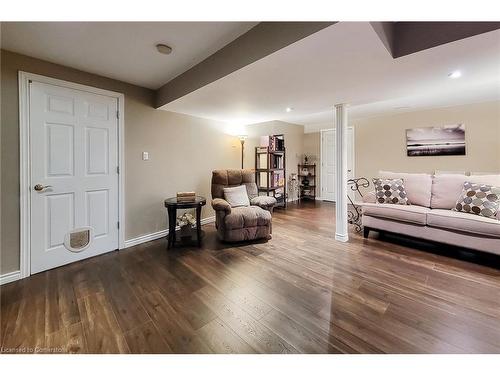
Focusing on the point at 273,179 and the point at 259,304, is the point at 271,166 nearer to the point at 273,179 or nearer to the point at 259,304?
the point at 273,179

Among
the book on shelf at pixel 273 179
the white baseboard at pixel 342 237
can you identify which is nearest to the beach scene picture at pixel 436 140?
the book on shelf at pixel 273 179

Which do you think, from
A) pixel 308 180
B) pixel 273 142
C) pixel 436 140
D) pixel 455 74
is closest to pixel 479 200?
pixel 455 74

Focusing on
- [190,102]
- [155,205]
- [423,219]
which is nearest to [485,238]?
[423,219]

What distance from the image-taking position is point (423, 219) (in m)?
2.65

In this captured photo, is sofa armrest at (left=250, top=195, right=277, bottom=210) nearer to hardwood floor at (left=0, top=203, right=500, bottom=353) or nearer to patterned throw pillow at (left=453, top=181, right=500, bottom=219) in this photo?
hardwood floor at (left=0, top=203, right=500, bottom=353)

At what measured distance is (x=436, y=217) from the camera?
255 cm

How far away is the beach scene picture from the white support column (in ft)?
8.90

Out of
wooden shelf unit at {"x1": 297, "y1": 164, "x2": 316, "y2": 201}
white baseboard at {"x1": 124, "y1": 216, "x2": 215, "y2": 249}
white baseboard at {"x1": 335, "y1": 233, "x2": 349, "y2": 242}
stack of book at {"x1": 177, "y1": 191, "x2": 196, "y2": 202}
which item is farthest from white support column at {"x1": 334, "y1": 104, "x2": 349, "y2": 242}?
wooden shelf unit at {"x1": 297, "y1": 164, "x2": 316, "y2": 201}

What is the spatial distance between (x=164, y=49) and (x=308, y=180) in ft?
17.0

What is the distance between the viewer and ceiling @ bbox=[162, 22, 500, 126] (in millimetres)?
1522

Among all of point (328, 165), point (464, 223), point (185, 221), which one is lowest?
point (185, 221)

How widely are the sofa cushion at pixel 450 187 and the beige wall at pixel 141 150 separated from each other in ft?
11.1

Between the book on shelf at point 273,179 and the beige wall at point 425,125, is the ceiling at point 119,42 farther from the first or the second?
the beige wall at point 425,125
